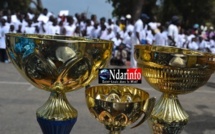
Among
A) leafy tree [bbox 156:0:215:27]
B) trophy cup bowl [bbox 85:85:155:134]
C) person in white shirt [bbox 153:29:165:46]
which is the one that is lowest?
trophy cup bowl [bbox 85:85:155:134]

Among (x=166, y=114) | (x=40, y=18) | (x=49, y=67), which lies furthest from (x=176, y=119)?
(x=40, y=18)

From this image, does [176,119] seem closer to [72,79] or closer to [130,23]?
[72,79]

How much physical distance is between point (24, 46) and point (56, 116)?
362mm

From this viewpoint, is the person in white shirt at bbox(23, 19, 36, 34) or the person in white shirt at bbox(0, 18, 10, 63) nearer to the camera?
the person in white shirt at bbox(0, 18, 10, 63)

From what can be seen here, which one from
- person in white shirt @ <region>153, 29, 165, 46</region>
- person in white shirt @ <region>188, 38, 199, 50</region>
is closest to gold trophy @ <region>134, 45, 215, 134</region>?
person in white shirt @ <region>153, 29, 165, 46</region>

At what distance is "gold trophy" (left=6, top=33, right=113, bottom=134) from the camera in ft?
5.72

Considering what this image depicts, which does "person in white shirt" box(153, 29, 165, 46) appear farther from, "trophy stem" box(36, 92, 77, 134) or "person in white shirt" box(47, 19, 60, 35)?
"trophy stem" box(36, 92, 77, 134)

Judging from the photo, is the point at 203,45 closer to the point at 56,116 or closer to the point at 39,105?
the point at 39,105

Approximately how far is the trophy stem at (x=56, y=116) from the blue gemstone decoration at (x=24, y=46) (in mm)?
261

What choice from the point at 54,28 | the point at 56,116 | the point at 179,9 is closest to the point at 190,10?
the point at 179,9

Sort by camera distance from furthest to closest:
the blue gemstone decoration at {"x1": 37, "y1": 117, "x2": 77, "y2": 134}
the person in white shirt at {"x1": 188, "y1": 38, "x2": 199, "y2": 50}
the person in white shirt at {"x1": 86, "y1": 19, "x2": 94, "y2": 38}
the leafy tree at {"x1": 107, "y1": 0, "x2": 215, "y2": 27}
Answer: the leafy tree at {"x1": 107, "y1": 0, "x2": 215, "y2": 27} < the person in white shirt at {"x1": 188, "y1": 38, "x2": 199, "y2": 50} < the person in white shirt at {"x1": 86, "y1": 19, "x2": 94, "y2": 38} < the blue gemstone decoration at {"x1": 37, "y1": 117, "x2": 77, "y2": 134}

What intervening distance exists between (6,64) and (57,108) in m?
7.53

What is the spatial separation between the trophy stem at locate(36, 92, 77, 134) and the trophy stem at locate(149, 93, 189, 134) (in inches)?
18.6

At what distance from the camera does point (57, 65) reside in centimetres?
176
